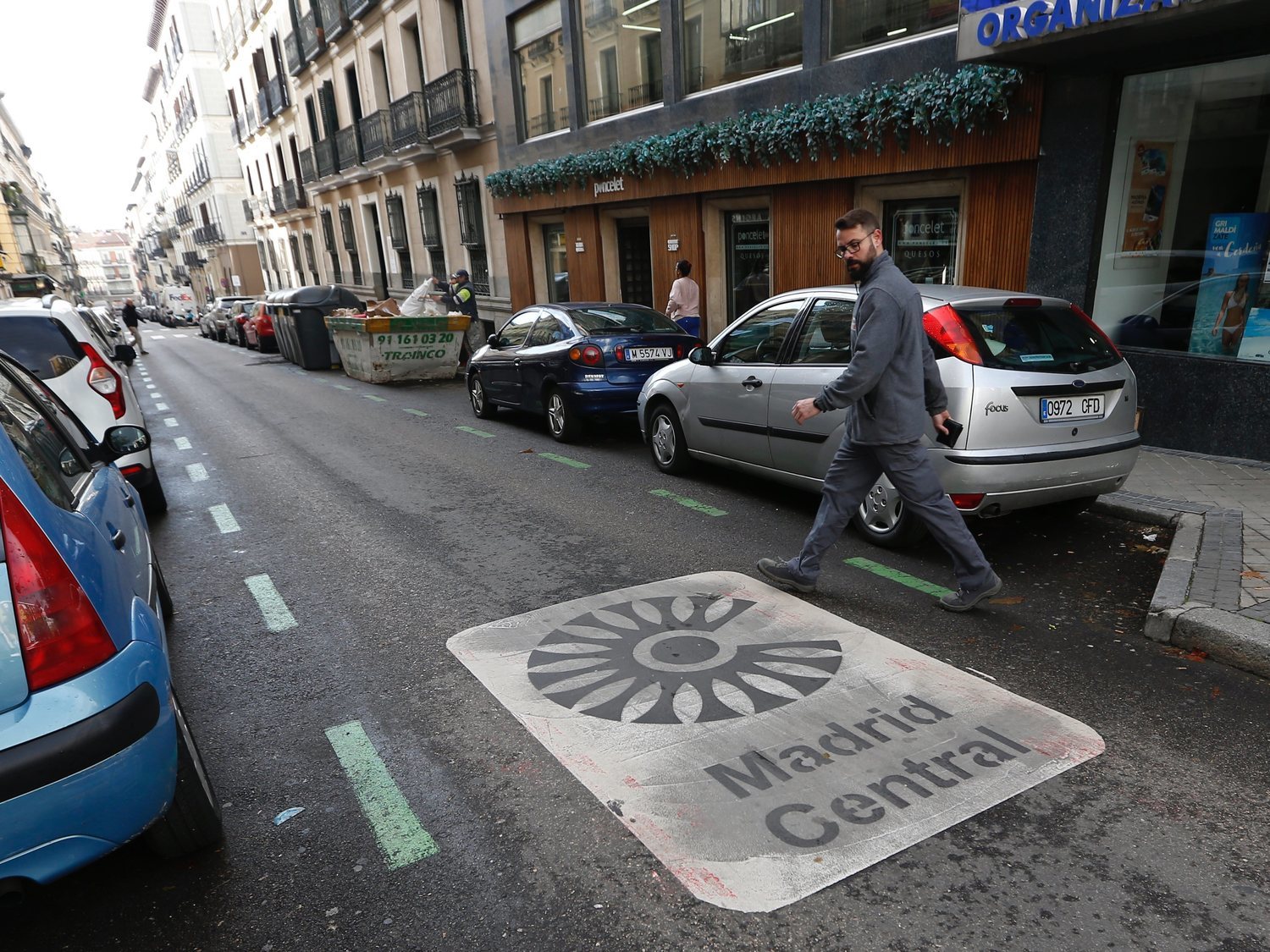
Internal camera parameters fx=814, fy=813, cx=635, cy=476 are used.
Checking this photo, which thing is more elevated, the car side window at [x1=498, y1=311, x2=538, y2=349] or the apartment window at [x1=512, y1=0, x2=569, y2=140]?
the apartment window at [x1=512, y1=0, x2=569, y2=140]

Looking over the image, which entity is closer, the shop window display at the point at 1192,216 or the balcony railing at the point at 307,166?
the shop window display at the point at 1192,216

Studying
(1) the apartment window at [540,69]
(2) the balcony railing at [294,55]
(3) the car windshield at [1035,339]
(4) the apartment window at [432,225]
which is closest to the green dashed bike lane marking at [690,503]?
(3) the car windshield at [1035,339]

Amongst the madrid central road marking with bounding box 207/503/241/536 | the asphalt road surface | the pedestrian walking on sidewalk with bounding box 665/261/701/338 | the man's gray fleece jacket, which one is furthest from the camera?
the pedestrian walking on sidewalk with bounding box 665/261/701/338

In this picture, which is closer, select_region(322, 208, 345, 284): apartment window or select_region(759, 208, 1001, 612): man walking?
select_region(759, 208, 1001, 612): man walking

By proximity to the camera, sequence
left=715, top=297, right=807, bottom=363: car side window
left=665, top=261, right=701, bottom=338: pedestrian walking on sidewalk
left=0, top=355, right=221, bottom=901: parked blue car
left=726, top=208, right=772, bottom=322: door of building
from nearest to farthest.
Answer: left=0, top=355, right=221, bottom=901: parked blue car, left=715, top=297, right=807, bottom=363: car side window, left=665, top=261, right=701, bottom=338: pedestrian walking on sidewalk, left=726, top=208, right=772, bottom=322: door of building

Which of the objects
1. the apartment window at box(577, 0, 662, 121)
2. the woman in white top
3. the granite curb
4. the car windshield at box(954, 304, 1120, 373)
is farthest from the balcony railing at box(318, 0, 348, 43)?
the granite curb

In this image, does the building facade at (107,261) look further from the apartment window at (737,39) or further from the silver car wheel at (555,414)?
the silver car wheel at (555,414)

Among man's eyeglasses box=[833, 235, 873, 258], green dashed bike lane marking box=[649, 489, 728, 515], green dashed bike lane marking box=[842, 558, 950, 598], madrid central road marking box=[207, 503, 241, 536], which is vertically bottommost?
green dashed bike lane marking box=[649, 489, 728, 515]

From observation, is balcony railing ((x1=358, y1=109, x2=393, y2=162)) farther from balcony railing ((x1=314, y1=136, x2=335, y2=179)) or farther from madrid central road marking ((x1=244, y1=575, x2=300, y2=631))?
madrid central road marking ((x1=244, y1=575, x2=300, y2=631))

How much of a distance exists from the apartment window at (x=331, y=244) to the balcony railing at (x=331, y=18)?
7622 millimetres

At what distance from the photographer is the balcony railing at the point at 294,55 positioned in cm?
3099

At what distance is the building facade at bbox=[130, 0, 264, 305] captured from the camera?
5459cm

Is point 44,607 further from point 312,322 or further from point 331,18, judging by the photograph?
point 331,18

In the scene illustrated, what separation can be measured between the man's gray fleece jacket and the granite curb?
1510mm
